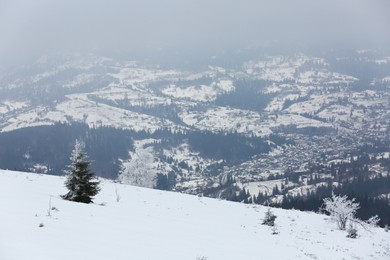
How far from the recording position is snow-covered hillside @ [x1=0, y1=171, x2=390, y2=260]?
17.4m

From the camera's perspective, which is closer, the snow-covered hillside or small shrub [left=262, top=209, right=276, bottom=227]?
the snow-covered hillside

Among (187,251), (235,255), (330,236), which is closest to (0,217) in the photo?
(187,251)

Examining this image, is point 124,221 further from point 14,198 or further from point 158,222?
point 14,198

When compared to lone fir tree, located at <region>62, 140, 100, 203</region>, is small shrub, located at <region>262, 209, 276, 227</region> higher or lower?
lower

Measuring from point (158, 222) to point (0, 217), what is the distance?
45.8 ft

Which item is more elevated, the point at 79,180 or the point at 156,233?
the point at 79,180

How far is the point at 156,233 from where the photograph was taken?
26.2 metres

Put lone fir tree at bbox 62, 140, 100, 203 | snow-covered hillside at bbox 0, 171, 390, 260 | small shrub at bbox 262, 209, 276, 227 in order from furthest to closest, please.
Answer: small shrub at bbox 262, 209, 276, 227 < lone fir tree at bbox 62, 140, 100, 203 < snow-covered hillside at bbox 0, 171, 390, 260

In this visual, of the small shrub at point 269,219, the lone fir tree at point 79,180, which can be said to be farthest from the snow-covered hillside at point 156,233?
the lone fir tree at point 79,180

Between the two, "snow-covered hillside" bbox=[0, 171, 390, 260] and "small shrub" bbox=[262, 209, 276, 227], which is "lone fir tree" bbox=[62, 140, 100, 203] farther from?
"small shrub" bbox=[262, 209, 276, 227]

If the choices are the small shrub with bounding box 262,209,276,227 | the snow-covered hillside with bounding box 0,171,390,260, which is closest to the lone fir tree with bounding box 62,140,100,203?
the snow-covered hillside with bounding box 0,171,390,260

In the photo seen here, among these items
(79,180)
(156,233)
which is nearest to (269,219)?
(79,180)

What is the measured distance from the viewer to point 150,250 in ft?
68.0

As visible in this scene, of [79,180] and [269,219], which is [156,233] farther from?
[269,219]
